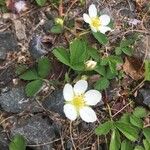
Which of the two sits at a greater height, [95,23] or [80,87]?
[95,23]

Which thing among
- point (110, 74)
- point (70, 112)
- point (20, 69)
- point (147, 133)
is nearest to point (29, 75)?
point (20, 69)

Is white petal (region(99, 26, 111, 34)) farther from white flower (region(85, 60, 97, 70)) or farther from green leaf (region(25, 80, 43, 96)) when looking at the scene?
green leaf (region(25, 80, 43, 96))

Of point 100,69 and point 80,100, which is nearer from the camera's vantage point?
point 80,100

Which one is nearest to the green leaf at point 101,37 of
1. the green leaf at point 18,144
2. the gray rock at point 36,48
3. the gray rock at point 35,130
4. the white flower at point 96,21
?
the white flower at point 96,21

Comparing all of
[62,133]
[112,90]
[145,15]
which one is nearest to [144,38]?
[145,15]

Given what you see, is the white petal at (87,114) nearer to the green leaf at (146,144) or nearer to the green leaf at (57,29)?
the green leaf at (146,144)

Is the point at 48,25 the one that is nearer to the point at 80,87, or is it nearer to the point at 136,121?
the point at 80,87

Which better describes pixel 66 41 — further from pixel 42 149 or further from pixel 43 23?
pixel 42 149
